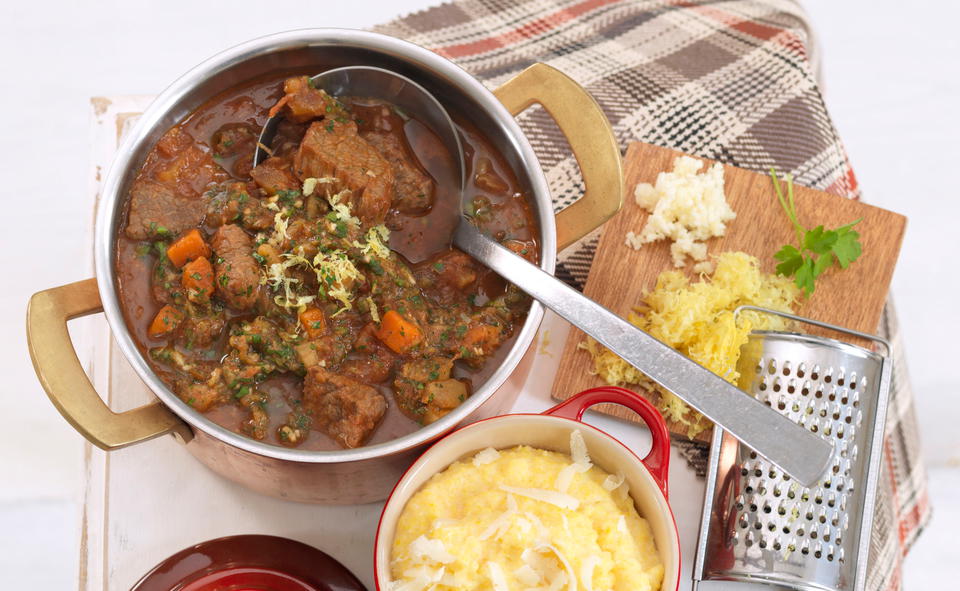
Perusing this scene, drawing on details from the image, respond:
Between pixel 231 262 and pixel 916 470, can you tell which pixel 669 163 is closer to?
pixel 231 262

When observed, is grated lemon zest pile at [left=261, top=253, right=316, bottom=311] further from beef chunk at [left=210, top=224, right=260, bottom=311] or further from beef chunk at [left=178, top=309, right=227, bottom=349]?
beef chunk at [left=178, top=309, right=227, bottom=349]

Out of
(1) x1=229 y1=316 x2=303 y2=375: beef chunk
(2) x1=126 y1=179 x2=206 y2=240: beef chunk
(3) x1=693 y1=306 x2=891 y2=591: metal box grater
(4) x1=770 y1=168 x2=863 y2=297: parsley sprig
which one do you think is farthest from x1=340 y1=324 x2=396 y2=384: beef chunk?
(4) x1=770 y1=168 x2=863 y2=297: parsley sprig

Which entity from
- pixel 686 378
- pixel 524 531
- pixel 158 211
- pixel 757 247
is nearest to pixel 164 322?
pixel 158 211

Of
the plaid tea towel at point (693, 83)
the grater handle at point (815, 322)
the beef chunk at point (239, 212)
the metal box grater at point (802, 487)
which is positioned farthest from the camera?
the plaid tea towel at point (693, 83)

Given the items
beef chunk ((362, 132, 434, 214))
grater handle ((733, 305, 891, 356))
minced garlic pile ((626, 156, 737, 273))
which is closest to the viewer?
beef chunk ((362, 132, 434, 214))

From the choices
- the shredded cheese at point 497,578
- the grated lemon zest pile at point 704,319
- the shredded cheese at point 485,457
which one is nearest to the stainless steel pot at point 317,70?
the shredded cheese at point 485,457

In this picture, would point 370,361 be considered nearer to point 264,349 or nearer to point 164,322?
point 264,349

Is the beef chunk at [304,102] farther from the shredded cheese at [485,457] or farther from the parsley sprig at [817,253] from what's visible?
the parsley sprig at [817,253]
